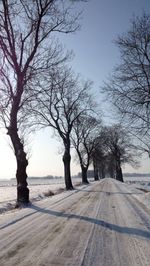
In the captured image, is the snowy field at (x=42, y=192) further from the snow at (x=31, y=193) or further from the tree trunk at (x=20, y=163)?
the tree trunk at (x=20, y=163)

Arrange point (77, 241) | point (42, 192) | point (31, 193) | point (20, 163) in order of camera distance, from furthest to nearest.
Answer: point (31, 193) < point (42, 192) < point (20, 163) < point (77, 241)

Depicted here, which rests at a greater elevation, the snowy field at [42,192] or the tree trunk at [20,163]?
the tree trunk at [20,163]

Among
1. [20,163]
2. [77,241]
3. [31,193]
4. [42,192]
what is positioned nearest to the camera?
[77,241]

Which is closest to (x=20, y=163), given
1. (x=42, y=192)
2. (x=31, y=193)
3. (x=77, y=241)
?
(x=77, y=241)

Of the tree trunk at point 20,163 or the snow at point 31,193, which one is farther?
the snow at point 31,193

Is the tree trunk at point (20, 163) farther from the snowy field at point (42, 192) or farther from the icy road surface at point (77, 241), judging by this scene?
the icy road surface at point (77, 241)

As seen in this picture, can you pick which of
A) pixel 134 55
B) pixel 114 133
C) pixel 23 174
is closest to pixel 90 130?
pixel 114 133

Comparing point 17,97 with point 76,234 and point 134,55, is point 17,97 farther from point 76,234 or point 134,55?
point 76,234

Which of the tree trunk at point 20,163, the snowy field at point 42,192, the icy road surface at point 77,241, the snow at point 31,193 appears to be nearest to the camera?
the icy road surface at point 77,241

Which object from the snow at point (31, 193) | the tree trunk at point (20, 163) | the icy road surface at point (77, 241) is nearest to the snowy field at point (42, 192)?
the snow at point (31, 193)

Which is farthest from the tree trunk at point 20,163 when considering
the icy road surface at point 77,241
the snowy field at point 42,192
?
the icy road surface at point 77,241

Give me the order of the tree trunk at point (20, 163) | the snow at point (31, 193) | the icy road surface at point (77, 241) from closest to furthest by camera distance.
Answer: the icy road surface at point (77, 241)
the tree trunk at point (20, 163)
the snow at point (31, 193)

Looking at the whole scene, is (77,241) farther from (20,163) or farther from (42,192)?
(42,192)

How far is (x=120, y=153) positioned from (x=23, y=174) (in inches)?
1801
